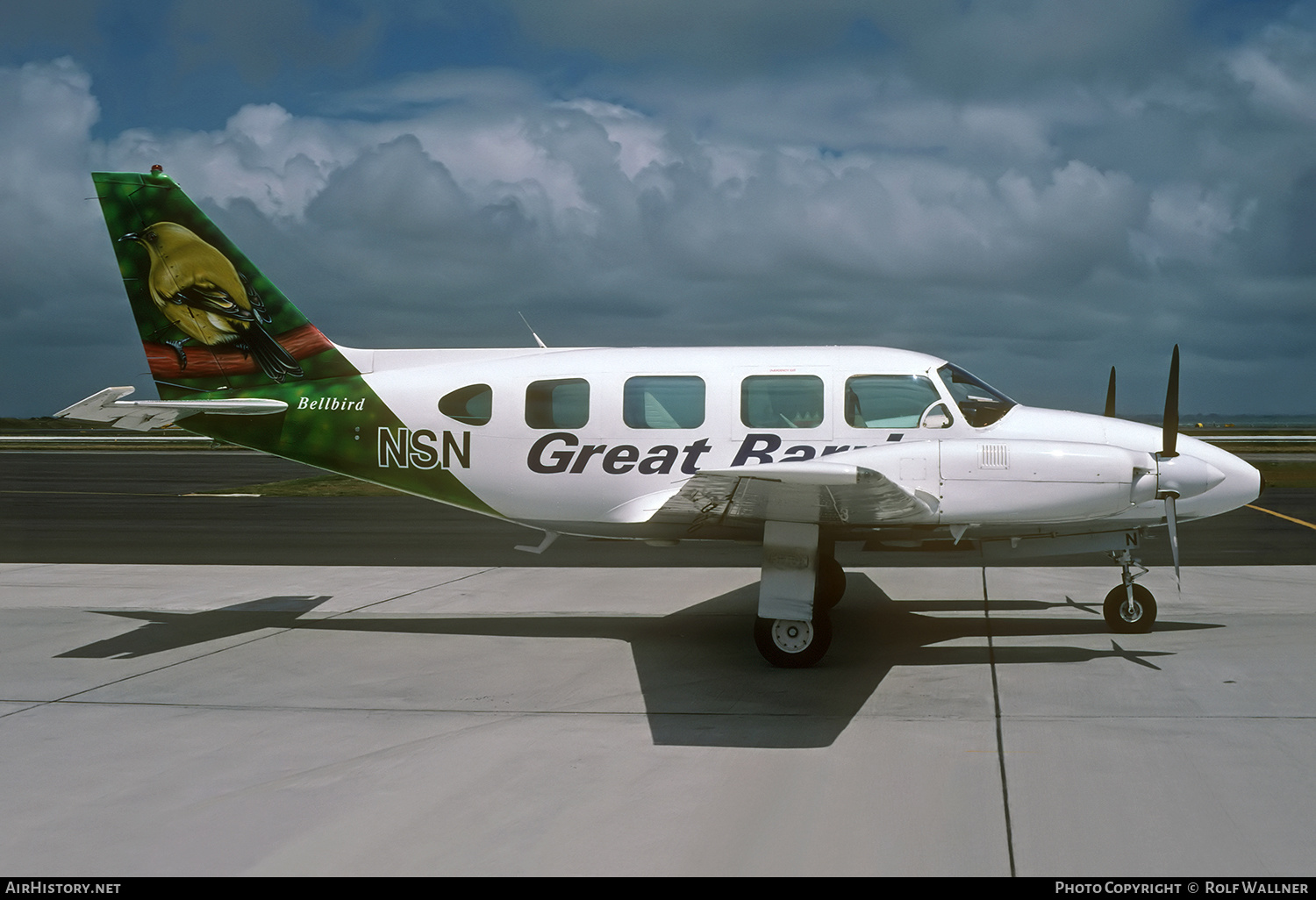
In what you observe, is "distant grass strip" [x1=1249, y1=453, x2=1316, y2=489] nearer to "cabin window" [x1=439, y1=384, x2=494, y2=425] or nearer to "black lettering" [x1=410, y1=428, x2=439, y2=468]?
"cabin window" [x1=439, y1=384, x2=494, y2=425]

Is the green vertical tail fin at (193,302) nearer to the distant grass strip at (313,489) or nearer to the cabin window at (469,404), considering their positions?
the cabin window at (469,404)

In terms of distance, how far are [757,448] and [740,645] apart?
1.79 m

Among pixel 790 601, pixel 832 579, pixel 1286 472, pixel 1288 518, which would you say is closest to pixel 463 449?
pixel 790 601

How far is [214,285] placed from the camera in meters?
10.2

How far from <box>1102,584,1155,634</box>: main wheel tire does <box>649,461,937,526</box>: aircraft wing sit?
2.60 metres

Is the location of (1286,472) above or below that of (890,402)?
below

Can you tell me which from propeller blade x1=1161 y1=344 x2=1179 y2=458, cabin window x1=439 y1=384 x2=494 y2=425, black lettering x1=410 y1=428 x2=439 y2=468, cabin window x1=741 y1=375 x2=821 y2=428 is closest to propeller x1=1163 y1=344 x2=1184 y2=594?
propeller blade x1=1161 y1=344 x2=1179 y2=458

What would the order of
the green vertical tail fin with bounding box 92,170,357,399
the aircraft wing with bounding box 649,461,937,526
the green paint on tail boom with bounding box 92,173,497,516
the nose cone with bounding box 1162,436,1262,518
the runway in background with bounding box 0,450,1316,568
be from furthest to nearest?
the runway in background with bounding box 0,450,1316,568
the green vertical tail fin with bounding box 92,170,357,399
the green paint on tail boom with bounding box 92,173,497,516
the nose cone with bounding box 1162,436,1262,518
the aircraft wing with bounding box 649,461,937,526

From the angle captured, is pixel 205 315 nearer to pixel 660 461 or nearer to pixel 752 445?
pixel 660 461

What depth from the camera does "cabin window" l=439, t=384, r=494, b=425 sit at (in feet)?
30.8

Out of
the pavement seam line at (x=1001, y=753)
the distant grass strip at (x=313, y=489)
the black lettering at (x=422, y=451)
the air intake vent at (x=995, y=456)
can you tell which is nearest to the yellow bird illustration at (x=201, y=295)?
the black lettering at (x=422, y=451)

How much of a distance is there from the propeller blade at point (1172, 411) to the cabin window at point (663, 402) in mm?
3863

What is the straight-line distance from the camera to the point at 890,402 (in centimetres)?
877
